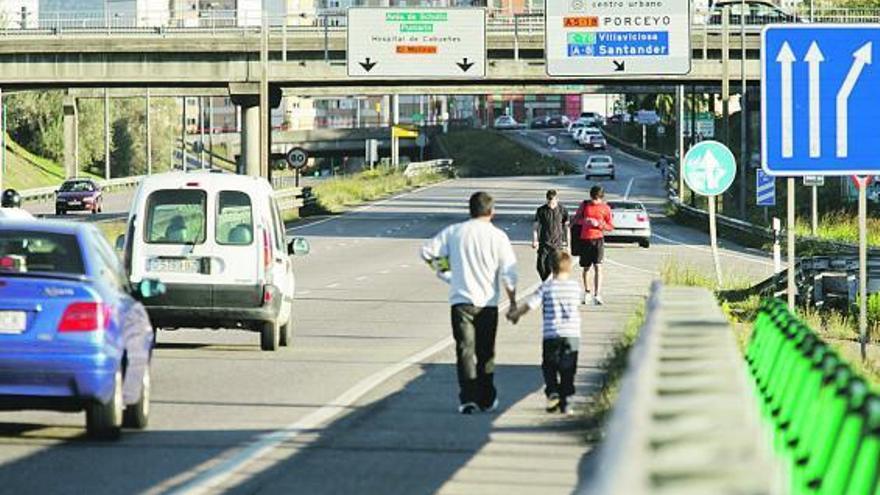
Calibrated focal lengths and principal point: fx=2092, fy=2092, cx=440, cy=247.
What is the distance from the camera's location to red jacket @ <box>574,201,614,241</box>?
29906 millimetres

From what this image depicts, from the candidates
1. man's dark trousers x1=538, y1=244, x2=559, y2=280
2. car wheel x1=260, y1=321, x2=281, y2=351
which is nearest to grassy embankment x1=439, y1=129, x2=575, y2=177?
man's dark trousers x1=538, y1=244, x2=559, y2=280

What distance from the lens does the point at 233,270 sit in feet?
70.9

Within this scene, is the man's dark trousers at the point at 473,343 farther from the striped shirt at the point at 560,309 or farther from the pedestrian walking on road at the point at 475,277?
the striped shirt at the point at 560,309

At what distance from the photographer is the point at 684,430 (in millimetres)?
5863

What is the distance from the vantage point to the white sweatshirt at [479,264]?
1544cm

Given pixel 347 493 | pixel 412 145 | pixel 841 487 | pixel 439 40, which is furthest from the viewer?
pixel 412 145

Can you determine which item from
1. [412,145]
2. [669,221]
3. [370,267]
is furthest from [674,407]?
[412,145]

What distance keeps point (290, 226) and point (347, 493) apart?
55.0 m

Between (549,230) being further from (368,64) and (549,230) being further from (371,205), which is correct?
(371,205)

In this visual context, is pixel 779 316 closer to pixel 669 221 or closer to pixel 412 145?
pixel 669 221

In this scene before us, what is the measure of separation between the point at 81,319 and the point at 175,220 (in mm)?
8452

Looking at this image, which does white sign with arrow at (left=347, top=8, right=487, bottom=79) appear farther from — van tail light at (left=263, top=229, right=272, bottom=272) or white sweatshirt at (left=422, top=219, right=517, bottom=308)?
white sweatshirt at (left=422, top=219, right=517, bottom=308)

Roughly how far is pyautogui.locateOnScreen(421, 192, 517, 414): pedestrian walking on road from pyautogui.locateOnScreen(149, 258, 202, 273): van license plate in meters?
6.44

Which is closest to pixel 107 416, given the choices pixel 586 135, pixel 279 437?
pixel 279 437
